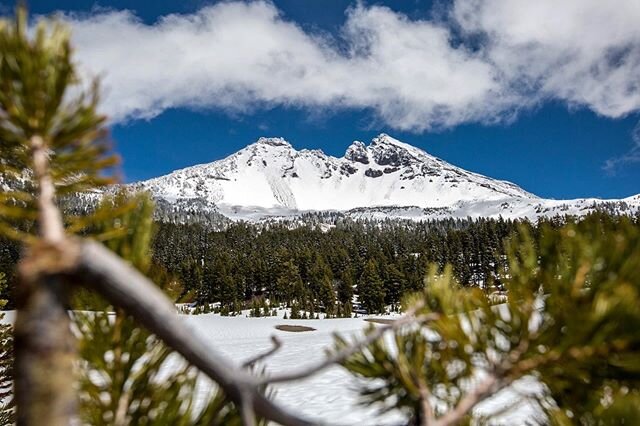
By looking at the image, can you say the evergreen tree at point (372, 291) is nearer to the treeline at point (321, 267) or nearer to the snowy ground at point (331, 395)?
the treeline at point (321, 267)

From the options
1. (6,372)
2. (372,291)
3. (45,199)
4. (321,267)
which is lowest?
(6,372)

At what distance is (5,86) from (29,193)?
0.20 m

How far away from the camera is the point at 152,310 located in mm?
623

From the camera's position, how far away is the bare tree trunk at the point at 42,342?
613mm

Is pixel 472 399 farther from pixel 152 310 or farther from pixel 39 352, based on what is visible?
pixel 39 352

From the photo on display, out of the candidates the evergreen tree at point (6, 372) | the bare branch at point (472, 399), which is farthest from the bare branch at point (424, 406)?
the evergreen tree at point (6, 372)

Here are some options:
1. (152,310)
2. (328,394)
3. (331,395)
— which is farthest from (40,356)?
(328,394)

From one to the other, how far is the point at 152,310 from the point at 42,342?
159 mm

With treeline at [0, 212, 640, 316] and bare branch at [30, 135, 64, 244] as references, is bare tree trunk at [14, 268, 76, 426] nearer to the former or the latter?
bare branch at [30, 135, 64, 244]

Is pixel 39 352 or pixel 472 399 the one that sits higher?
pixel 39 352

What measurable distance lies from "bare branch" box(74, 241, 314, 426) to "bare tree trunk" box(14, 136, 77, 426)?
39 millimetres

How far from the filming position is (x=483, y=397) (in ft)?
2.67

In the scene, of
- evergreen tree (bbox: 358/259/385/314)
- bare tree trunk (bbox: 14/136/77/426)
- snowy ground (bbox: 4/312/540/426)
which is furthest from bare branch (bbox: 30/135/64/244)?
evergreen tree (bbox: 358/259/385/314)

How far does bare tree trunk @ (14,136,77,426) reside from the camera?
2.01ft
